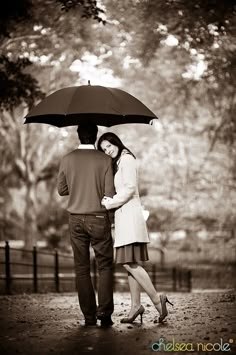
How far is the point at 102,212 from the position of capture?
288 inches

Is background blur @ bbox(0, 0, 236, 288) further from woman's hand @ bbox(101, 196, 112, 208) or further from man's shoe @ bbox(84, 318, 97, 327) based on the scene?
man's shoe @ bbox(84, 318, 97, 327)

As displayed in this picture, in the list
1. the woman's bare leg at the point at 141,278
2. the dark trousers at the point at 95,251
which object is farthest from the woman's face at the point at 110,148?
the woman's bare leg at the point at 141,278

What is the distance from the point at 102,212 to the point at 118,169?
53 cm

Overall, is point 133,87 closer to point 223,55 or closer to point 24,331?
point 223,55

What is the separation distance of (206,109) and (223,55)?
6.43m

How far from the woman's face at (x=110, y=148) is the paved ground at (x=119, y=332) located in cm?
192

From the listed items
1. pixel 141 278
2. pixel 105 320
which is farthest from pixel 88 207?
pixel 105 320

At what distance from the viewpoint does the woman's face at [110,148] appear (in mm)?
7457

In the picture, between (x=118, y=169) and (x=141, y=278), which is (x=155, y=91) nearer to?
(x=118, y=169)

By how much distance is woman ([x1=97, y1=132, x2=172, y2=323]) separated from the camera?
7.33m

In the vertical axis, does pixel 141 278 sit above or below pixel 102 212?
below

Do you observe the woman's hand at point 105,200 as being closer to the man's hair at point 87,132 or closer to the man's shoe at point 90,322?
the man's hair at point 87,132

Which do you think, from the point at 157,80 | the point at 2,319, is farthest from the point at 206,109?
the point at 2,319

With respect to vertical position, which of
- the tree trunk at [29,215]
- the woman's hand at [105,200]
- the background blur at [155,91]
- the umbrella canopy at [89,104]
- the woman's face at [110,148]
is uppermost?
the umbrella canopy at [89,104]
